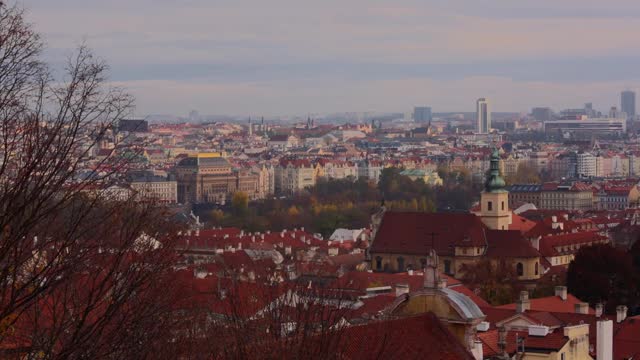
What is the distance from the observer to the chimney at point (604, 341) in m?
24.3

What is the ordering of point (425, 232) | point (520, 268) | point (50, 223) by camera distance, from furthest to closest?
point (425, 232) → point (520, 268) → point (50, 223)

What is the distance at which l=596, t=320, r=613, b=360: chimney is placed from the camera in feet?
79.9

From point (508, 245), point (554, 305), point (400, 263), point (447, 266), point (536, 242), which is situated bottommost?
point (447, 266)

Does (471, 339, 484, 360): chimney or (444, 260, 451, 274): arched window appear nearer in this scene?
(471, 339, 484, 360): chimney

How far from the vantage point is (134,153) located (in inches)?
496

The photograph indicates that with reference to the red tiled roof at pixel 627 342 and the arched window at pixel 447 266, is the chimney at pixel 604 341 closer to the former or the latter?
the red tiled roof at pixel 627 342

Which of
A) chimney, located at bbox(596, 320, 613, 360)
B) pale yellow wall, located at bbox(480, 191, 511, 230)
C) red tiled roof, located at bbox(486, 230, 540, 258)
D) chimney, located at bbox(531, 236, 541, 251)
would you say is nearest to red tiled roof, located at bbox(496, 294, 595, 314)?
chimney, located at bbox(596, 320, 613, 360)

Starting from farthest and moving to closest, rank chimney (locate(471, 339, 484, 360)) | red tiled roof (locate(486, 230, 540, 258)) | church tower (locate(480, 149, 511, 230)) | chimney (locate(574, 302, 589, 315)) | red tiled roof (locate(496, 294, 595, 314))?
church tower (locate(480, 149, 511, 230)) < red tiled roof (locate(486, 230, 540, 258)) < red tiled roof (locate(496, 294, 595, 314)) < chimney (locate(574, 302, 589, 315)) < chimney (locate(471, 339, 484, 360))

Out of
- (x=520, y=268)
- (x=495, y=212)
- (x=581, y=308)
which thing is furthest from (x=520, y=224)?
(x=581, y=308)

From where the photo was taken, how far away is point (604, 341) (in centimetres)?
2442

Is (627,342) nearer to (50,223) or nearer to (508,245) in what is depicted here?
(50,223)

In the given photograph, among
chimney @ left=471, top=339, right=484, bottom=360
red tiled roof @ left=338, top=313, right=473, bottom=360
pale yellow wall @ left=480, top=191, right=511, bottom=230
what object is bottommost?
pale yellow wall @ left=480, top=191, right=511, bottom=230

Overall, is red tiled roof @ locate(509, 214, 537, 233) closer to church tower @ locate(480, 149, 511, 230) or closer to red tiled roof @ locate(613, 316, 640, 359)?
church tower @ locate(480, 149, 511, 230)

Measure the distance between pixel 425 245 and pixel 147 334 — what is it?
4781 cm
